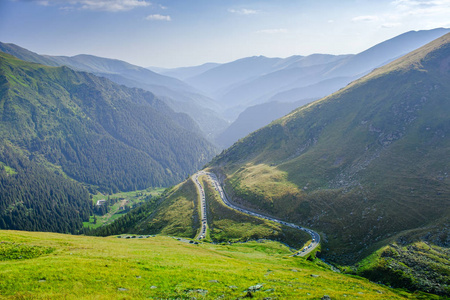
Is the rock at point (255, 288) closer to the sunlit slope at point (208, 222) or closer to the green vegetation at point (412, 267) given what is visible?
the green vegetation at point (412, 267)

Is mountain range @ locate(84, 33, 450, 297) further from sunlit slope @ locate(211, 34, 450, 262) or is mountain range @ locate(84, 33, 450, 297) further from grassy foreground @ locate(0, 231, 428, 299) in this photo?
grassy foreground @ locate(0, 231, 428, 299)

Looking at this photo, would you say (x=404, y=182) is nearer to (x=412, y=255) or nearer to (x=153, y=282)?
(x=412, y=255)

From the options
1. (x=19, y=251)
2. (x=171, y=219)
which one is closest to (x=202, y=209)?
(x=171, y=219)

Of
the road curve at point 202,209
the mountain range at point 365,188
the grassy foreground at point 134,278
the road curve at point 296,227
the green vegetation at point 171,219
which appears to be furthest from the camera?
the green vegetation at point 171,219

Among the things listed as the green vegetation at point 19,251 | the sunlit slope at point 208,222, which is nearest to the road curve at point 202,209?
the sunlit slope at point 208,222

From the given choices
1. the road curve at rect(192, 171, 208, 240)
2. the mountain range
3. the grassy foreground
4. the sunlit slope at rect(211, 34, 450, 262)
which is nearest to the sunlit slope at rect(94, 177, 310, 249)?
the mountain range

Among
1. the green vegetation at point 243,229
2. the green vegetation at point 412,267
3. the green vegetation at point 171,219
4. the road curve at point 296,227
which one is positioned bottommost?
the green vegetation at point 171,219

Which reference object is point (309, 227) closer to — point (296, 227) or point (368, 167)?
point (296, 227)

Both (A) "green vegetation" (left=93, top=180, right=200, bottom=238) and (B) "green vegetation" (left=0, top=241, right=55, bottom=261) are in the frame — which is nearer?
(B) "green vegetation" (left=0, top=241, right=55, bottom=261)
